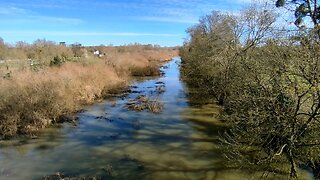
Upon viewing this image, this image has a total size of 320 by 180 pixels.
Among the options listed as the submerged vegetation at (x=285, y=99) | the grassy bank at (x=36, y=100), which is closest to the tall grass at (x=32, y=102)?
the grassy bank at (x=36, y=100)

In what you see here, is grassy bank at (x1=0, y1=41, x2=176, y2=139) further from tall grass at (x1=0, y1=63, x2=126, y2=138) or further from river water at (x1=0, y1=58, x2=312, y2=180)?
river water at (x1=0, y1=58, x2=312, y2=180)

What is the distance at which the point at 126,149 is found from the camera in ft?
45.3

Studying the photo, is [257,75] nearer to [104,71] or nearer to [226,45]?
[226,45]

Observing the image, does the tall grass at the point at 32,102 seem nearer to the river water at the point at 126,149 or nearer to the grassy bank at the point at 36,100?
the grassy bank at the point at 36,100

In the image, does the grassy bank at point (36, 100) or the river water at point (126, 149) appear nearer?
the river water at point (126, 149)

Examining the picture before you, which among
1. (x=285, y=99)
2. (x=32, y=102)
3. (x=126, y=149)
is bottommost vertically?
(x=126, y=149)

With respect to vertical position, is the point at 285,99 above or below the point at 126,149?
above

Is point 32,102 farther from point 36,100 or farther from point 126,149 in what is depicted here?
point 126,149

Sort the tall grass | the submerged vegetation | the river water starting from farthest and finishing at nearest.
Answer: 1. the tall grass
2. the river water
3. the submerged vegetation

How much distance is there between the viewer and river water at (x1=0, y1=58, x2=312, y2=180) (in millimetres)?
11422

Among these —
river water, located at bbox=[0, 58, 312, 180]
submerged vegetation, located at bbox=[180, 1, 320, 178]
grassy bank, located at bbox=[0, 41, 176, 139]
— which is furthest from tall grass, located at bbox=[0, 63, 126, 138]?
submerged vegetation, located at bbox=[180, 1, 320, 178]

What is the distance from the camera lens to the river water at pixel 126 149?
1142 cm

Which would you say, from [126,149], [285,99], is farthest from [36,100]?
[285,99]

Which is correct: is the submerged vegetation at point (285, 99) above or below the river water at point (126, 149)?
above
